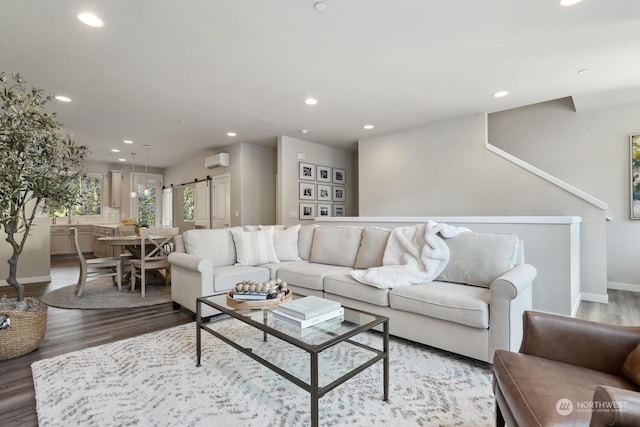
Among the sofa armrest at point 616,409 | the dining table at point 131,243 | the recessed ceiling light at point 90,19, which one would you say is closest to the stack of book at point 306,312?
the sofa armrest at point 616,409

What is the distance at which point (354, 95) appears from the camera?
3.78 metres

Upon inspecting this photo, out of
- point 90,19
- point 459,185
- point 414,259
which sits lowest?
point 414,259

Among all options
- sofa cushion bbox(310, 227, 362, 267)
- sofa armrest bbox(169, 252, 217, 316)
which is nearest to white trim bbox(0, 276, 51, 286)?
sofa armrest bbox(169, 252, 217, 316)

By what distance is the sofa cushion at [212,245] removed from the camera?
338 cm

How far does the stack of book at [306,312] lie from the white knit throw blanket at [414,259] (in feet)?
2.45

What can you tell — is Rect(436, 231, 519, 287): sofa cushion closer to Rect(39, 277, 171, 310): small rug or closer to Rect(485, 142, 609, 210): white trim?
Rect(485, 142, 609, 210): white trim

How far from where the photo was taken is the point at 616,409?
2.37ft

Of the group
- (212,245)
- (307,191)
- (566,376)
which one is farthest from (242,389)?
(307,191)

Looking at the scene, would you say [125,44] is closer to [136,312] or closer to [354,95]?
[354,95]

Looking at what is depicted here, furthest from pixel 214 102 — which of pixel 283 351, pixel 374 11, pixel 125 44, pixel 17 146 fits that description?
pixel 283 351

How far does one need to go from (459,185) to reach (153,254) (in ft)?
15.5

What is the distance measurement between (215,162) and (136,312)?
155 inches

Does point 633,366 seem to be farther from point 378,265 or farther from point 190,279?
point 190,279

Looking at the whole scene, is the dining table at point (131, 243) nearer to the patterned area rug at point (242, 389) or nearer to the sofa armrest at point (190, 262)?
the sofa armrest at point (190, 262)
